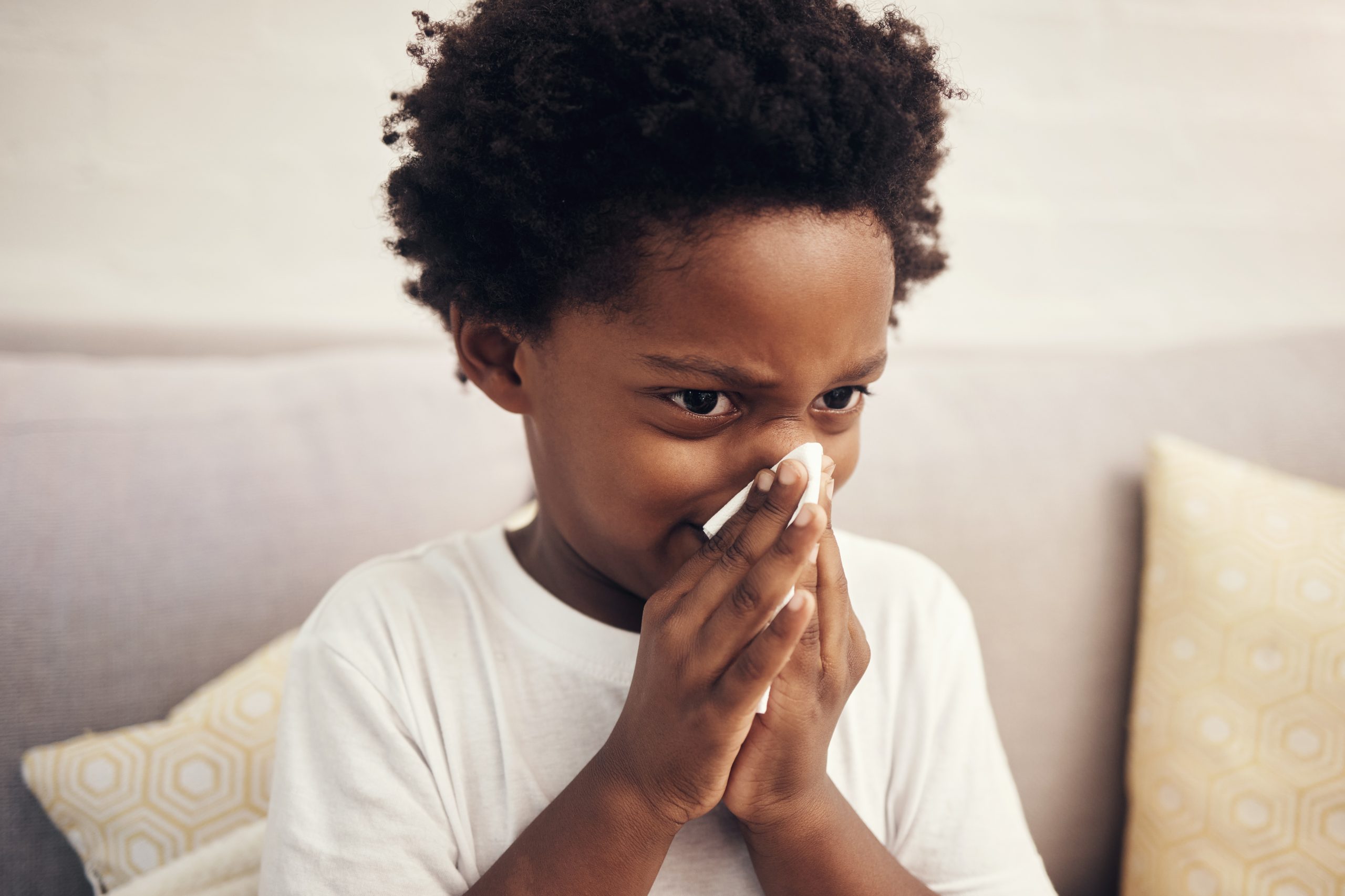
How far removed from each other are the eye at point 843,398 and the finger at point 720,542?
9cm

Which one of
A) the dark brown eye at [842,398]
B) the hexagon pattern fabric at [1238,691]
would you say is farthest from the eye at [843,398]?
the hexagon pattern fabric at [1238,691]

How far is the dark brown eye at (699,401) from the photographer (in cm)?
61

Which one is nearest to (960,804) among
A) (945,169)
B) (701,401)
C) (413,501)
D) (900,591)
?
(900,591)

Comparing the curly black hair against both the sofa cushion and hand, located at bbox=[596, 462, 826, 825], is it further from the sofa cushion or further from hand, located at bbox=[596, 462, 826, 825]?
the sofa cushion

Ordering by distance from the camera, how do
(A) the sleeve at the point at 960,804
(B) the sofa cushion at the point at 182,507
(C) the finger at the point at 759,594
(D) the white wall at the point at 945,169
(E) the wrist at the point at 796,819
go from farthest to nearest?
(D) the white wall at the point at 945,169
(B) the sofa cushion at the point at 182,507
(A) the sleeve at the point at 960,804
(E) the wrist at the point at 796,819
(C) the finger at the point at 759,594

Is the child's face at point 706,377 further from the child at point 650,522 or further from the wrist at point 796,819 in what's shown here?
the wrist at point 796,819

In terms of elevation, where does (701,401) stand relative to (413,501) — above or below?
above

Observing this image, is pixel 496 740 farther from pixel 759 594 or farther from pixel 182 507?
pixel 182 507

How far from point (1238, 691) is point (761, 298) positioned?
729mm

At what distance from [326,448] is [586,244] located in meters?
0.57

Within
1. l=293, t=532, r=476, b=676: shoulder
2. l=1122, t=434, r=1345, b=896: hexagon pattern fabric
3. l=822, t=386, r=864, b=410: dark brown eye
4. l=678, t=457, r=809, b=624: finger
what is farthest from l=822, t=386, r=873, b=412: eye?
l=1122, t=434, r=1345, b=896: hexagon pattern fabric

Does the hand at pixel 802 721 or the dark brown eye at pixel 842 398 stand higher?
the dark brown eye at pixel 842 398

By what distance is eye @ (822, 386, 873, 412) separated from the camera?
66cm

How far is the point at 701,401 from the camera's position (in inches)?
24.2
